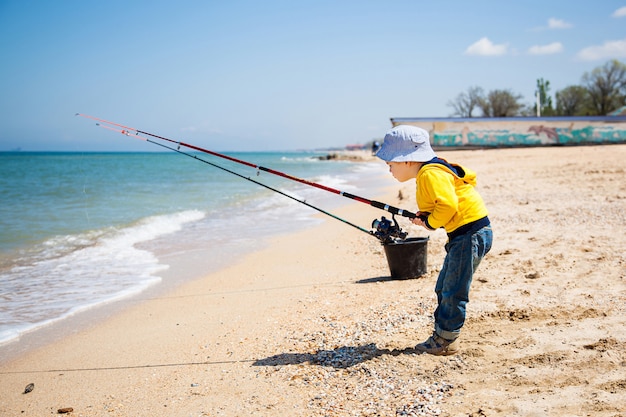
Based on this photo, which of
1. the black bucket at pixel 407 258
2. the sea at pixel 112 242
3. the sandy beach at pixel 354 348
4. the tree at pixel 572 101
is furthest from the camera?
the tree at pixel 572 101

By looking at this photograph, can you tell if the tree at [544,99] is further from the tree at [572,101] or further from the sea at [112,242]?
the sea at [112,242]

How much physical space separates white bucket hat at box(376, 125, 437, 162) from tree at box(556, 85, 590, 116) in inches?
2449

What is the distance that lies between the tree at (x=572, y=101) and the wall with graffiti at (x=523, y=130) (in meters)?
24.2

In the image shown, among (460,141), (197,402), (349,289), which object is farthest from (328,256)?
(460,141)

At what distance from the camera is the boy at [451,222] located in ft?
11.0

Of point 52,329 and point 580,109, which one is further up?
point 580,109

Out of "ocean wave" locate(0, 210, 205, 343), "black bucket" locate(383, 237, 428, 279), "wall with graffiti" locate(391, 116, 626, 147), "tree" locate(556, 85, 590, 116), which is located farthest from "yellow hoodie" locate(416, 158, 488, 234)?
"tree" locate(556, 85, 590, 116)

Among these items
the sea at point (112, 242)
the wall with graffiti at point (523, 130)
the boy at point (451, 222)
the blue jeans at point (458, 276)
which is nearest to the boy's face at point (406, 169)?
the boy at point (451, 222)

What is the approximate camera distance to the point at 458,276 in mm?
3414

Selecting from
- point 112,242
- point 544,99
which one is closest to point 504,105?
point 544,99

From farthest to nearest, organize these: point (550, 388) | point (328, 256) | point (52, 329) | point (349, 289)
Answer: point (328, 256), point (349, 289), point (52, 329), point (550, 388)

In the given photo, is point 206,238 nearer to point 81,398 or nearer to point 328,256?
point 328,256

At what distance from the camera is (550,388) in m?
2.85

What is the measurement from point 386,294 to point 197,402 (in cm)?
239
